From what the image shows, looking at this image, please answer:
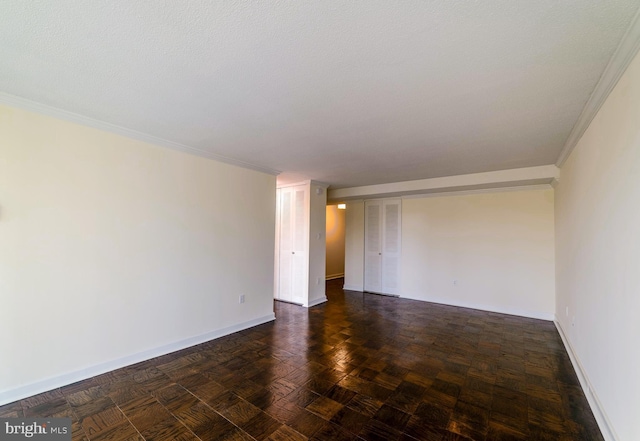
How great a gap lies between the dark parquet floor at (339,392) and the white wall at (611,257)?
413 mm

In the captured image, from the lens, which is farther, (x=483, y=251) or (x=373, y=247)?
(x=373, y=247)

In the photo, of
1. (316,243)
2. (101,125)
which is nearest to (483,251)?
(316,243)

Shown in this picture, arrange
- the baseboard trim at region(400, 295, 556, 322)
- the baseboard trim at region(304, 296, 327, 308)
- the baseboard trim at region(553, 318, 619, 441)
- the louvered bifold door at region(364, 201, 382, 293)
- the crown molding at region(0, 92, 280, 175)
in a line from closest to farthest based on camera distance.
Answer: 1. the baseboard trim at region(553, 318, 619, 441)
2. the crown molding at region(0, 92, 280, 175)
3. the baseboard trim at region(400, 295, 556, 322)
4. the baseboard trim at region(304, 296, 327, 308)
5. the louvered bifold door at region(364, 201, 382, 293)

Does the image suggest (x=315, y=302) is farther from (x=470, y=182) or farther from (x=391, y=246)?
(x=470, y=182)

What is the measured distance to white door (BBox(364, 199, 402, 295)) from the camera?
600 cm

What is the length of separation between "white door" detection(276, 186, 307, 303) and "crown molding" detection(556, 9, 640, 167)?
3.76 m

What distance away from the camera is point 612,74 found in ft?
5.38

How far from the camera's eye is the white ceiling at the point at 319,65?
1246 millimetres

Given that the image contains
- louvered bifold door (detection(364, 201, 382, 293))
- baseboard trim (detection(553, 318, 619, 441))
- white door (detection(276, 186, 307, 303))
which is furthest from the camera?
louvered bifold door (detection(364, 201, 382, 293))

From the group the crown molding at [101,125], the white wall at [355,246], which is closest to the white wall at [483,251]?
the white wall at [355,246]

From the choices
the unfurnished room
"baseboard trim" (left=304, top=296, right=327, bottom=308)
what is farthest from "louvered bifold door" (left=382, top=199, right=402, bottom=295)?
the unfurnished room

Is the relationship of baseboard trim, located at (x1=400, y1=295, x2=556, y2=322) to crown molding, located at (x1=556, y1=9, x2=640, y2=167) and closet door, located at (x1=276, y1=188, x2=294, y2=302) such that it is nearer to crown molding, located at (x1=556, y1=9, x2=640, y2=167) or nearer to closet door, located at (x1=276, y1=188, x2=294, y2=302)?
closet door, located at (x1=276, y1=188, x2=294, y2=302)

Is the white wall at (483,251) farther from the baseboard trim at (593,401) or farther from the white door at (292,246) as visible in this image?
the white door at (292,246)

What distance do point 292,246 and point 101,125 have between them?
3.41 metres
